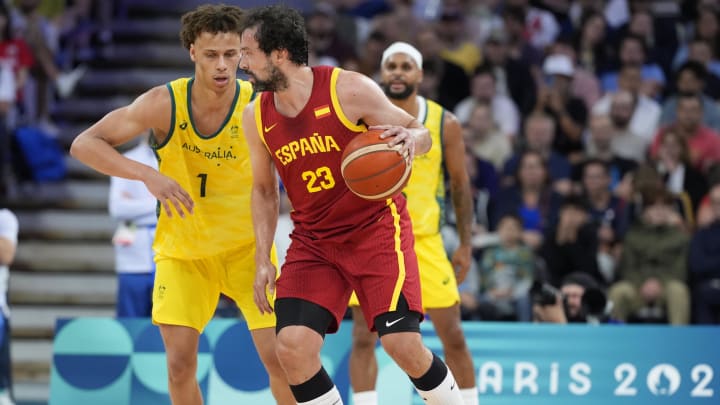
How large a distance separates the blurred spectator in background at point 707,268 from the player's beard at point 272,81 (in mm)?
5274

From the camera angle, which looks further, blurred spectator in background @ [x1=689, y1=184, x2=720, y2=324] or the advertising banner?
blurred spectator in background @ [x1=689, y1=184, x2=720, y2=324]

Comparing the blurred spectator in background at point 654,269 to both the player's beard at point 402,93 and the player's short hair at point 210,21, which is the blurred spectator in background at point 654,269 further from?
the player's short hair at point 210,21

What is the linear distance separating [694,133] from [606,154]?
0.88 meters

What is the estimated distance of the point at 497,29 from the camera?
12789mm

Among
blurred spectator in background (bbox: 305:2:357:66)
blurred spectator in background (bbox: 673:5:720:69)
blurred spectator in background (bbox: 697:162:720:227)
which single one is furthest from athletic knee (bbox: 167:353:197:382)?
blurred spectator in background (bbox: 673:5:720:69)

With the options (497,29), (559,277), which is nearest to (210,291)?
(559,277)

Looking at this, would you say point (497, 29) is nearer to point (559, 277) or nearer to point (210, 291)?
point (559, 277)

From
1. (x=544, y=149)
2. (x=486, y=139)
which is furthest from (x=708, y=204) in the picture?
(x=486, y=139)

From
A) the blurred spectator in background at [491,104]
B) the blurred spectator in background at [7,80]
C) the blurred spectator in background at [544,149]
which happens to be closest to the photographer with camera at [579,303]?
the blurred spectator in background at [544,149]

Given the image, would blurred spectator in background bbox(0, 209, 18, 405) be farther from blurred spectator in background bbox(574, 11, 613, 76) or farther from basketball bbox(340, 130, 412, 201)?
blurred spectator in background bbox(574, 11, 613, 76)

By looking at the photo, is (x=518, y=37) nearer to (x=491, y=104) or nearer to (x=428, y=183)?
(x=491, y=104)

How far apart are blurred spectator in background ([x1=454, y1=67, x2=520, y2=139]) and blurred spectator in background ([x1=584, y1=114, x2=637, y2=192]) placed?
2.82 ft

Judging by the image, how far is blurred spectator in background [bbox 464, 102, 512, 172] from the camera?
36.3 ft

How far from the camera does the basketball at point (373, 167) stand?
197 inches
